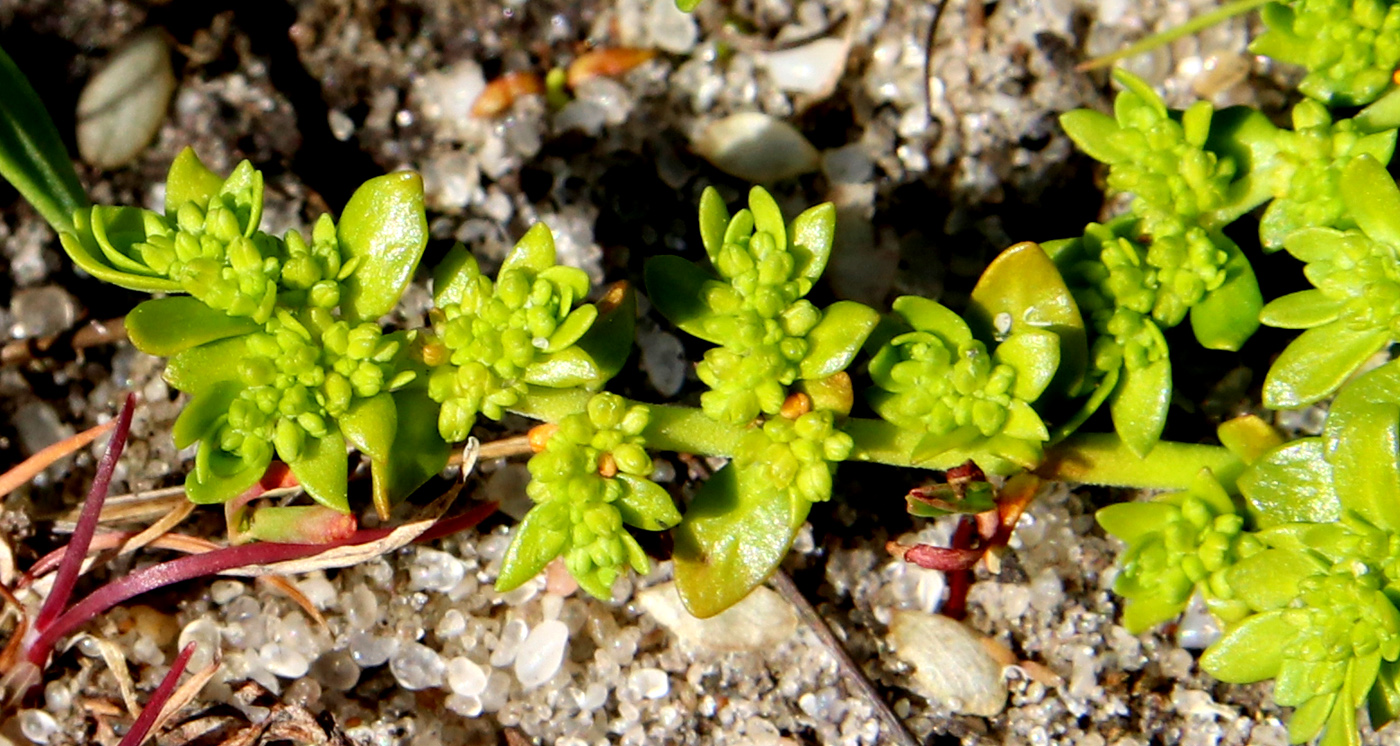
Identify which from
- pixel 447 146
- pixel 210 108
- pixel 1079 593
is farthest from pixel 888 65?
pixel 210 108

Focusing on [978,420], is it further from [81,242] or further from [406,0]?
[406,0]

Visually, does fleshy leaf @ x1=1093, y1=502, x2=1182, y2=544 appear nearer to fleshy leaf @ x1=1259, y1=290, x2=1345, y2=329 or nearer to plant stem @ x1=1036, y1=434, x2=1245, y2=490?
plant stem @ x1=1036, y1=434, x2=1245, y2=490

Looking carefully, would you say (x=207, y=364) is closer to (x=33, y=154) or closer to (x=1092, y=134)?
(x=33, y=154)

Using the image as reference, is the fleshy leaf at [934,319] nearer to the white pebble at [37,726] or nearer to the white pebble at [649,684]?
the white pebble at [649,684]

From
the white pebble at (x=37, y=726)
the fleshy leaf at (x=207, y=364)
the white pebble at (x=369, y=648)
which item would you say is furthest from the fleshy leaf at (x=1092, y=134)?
the white pebble at (x=37, y=726)

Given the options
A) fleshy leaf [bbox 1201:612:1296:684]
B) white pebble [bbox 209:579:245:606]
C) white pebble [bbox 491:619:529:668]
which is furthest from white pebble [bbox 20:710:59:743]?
fleshy leaf [bbox 1201:612:1296:684]
